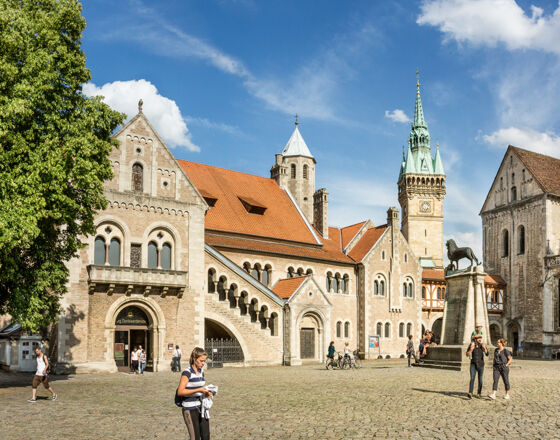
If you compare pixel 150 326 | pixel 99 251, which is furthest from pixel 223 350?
pixel 99 251

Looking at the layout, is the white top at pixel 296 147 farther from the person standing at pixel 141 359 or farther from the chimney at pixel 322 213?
the person standing at pixel 141 359

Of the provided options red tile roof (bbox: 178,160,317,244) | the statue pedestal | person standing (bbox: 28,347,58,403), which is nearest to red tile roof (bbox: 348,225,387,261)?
red tile roof (bbox: 178,160,317,244)

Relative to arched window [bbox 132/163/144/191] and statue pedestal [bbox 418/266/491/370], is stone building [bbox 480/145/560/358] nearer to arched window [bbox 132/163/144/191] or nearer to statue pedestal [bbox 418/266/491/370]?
statue pedestal [bbox 418/266/491/370]

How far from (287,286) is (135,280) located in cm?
1203

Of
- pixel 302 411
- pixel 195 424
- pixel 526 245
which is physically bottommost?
pixel 302 411

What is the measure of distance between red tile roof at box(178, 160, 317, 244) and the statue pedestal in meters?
16.5

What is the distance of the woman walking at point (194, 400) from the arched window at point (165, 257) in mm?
25427

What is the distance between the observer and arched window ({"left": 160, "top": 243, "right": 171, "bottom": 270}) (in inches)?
1308

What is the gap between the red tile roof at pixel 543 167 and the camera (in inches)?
2266

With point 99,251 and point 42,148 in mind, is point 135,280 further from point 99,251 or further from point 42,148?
point 42,148

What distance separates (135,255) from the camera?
3231 centimetres

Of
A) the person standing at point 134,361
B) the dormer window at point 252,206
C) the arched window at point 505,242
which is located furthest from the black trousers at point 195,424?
the arched window at point 505,242

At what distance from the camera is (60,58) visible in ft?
74.0

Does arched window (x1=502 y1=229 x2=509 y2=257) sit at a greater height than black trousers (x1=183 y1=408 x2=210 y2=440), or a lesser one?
greater
